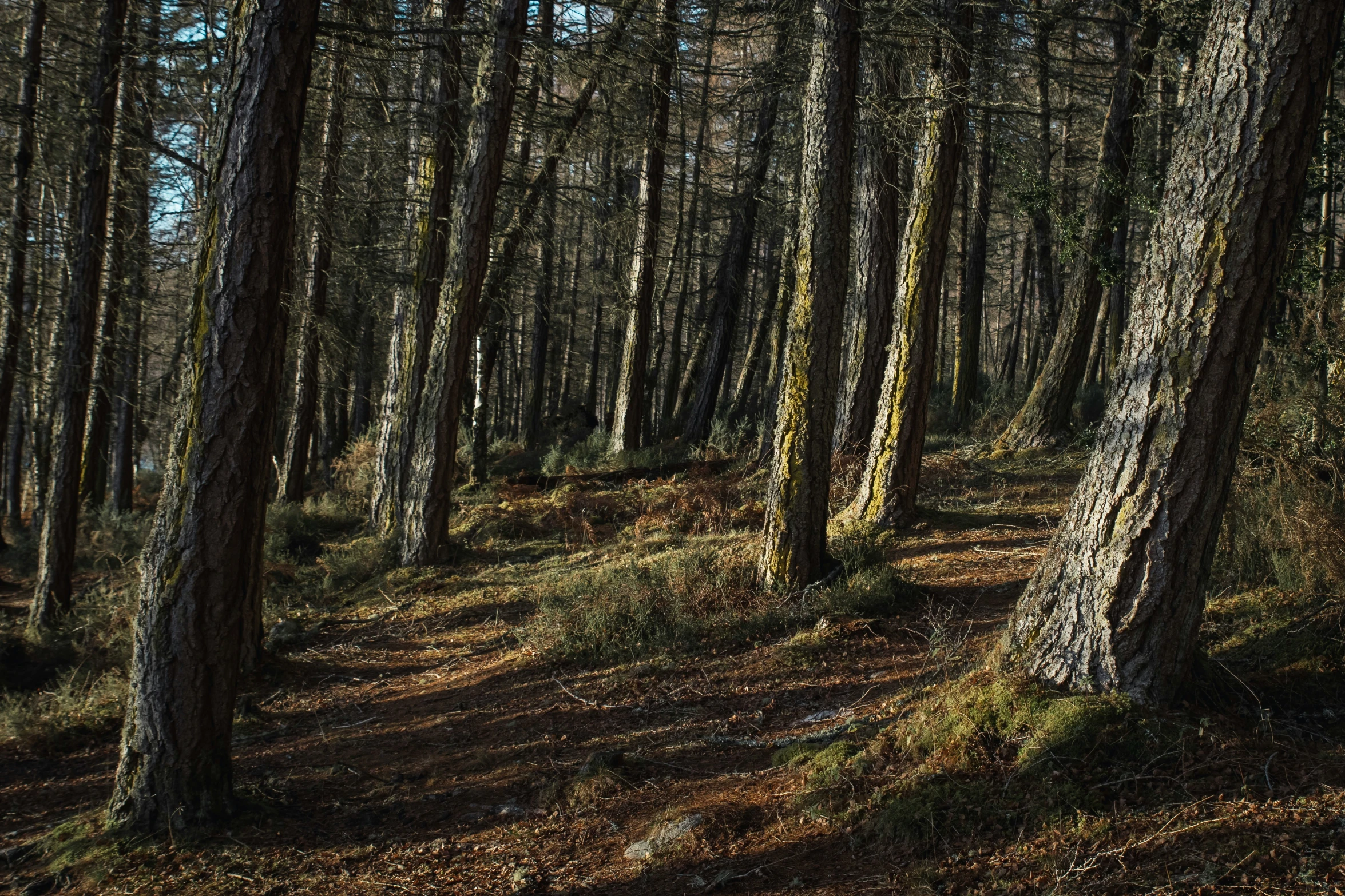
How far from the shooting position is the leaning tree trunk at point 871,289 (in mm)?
9930

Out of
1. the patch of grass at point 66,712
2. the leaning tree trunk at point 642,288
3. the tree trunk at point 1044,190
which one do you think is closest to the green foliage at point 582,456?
the leaning tree trunk at point 642,288

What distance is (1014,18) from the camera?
10.7 metres

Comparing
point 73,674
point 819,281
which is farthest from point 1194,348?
point 73,674

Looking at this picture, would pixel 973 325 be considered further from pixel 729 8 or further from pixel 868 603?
pixel 868 603

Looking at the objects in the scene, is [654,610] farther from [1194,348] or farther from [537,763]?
[1194,348]

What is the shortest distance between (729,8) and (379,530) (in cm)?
801

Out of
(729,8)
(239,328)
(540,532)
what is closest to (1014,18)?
(729,8)

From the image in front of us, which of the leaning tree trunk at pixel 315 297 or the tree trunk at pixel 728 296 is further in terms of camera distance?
the tree trunk at pixel 728 296

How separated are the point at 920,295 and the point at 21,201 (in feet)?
37.0

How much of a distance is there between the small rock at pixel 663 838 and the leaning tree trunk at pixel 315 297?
7792mm

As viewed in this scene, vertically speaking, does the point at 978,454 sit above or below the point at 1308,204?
below

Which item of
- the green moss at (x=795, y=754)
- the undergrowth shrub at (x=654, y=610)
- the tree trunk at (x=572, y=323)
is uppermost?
the tree trunk at (x=572, y=323)

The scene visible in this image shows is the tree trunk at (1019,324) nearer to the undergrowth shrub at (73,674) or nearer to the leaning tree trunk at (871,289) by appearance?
the leaning tree trunk at (871,289)

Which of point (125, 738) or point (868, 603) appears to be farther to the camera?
point (868, 603)
